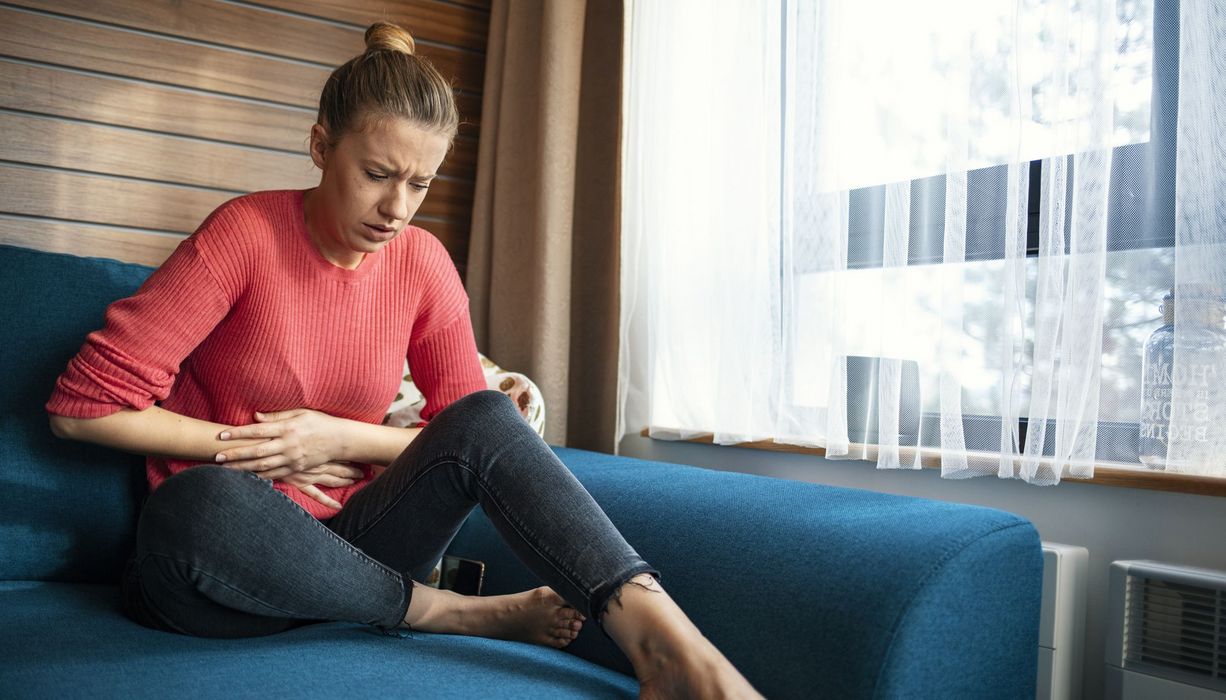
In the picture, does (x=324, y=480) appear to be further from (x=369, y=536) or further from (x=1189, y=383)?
(x=1189, y=383)

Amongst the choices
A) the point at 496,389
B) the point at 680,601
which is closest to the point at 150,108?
the point at 496,389

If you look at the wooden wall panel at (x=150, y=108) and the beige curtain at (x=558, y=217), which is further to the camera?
the beige curtain at (x=558, y=217)

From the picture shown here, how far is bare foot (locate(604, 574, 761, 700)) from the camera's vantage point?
→ 40.3 inches

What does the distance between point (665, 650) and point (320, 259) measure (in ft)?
2.52

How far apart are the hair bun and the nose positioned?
24 cm

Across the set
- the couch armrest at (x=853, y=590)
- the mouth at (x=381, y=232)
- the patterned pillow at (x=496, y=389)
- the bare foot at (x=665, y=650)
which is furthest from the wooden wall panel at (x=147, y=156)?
the bare foot at (x=665, y=650)

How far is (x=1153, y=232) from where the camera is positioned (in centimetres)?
126

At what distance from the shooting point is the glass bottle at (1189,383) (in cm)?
117

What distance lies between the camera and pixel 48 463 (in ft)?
4.87

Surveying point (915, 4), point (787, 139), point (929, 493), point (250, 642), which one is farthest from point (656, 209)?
point (250, 642)

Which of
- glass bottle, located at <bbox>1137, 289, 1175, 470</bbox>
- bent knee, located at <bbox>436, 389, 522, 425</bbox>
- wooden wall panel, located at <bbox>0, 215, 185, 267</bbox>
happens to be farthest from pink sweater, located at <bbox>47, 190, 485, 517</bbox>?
glass bottle, located at <bbox>1137, 289, 1175, 470</bbox>

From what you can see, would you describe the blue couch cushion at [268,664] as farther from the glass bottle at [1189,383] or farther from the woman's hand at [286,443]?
the glass bottle at [1189,383]

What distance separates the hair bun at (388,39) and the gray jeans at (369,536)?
578 millimetres

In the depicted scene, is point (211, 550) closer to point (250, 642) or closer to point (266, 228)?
point (250, 642)
